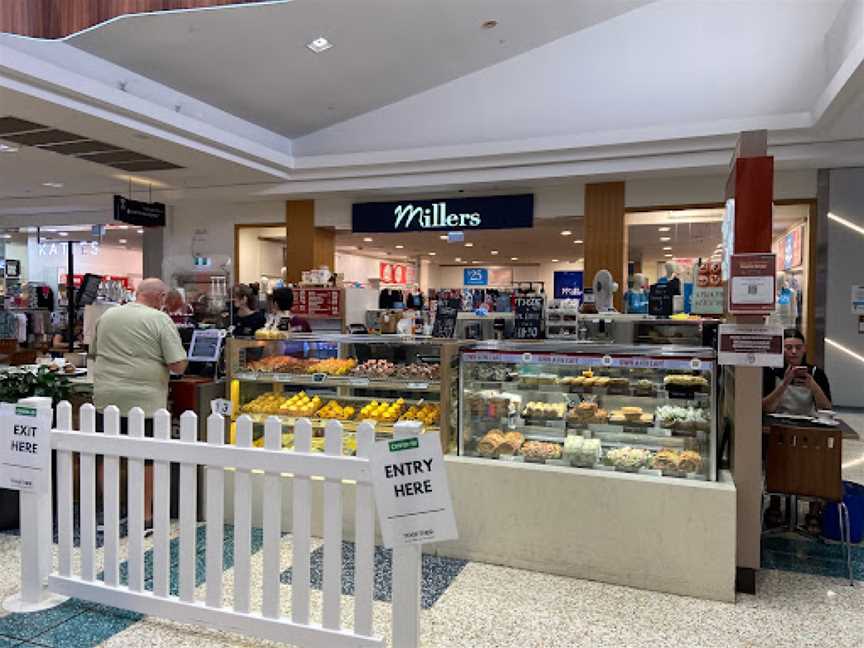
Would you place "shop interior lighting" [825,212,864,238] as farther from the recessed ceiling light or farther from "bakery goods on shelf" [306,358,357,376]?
"bakery goods on shelf" [306,358,357,376]

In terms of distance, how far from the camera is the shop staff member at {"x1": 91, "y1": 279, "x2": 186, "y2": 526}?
12.3 feet

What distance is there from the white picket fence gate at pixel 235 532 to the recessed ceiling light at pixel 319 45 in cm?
513

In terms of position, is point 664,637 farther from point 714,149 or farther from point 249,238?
point 249,238

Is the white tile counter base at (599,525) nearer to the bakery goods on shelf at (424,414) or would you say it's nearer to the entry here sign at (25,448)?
the bakery goods on shelf at (424,414)

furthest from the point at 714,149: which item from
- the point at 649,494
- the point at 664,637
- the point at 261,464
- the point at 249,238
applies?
the point at 249,238

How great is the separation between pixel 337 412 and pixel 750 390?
2496 mm

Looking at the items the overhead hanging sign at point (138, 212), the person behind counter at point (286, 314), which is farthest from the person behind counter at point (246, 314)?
the overhead hanging sign at point (138, 212)

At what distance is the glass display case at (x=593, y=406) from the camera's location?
3.44 m

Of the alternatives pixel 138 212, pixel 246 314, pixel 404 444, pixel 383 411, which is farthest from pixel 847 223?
pixel 138 212

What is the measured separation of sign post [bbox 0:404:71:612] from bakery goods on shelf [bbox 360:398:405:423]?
5.96 ft

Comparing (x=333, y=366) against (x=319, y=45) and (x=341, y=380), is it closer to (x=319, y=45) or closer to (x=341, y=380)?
(x=341, y=380)

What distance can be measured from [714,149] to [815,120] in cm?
112

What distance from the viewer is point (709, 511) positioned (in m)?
3.16

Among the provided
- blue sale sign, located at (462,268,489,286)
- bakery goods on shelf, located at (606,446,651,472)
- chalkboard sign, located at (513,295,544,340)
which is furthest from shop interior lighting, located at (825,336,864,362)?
blue sale sign, located at (462,268,489,286)
